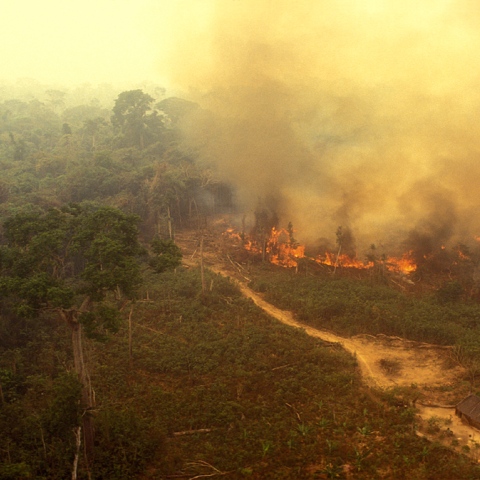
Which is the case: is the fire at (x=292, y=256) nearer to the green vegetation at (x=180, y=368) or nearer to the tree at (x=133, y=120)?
the green vegetation at (x=180, y=368)

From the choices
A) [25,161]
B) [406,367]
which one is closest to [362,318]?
[406,367]

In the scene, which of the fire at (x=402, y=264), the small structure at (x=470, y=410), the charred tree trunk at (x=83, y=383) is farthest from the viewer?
the fire at (x=402, y=264)

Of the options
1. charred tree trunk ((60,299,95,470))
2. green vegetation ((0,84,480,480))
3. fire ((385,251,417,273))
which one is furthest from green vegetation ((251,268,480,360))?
charred tree trunk ((60,299,95,470))

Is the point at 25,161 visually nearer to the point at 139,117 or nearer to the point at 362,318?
the point at 139,117

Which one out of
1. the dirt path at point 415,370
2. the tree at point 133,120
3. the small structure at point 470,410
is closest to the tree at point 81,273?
the dirt path at point 415,370

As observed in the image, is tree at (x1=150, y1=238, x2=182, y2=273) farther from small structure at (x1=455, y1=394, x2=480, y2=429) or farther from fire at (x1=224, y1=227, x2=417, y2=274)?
fire at (x1=224, y1=227, x2=417, y2=274)

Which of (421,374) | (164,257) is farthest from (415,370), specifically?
(164,257)

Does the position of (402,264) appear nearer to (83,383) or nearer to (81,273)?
(81,273)
